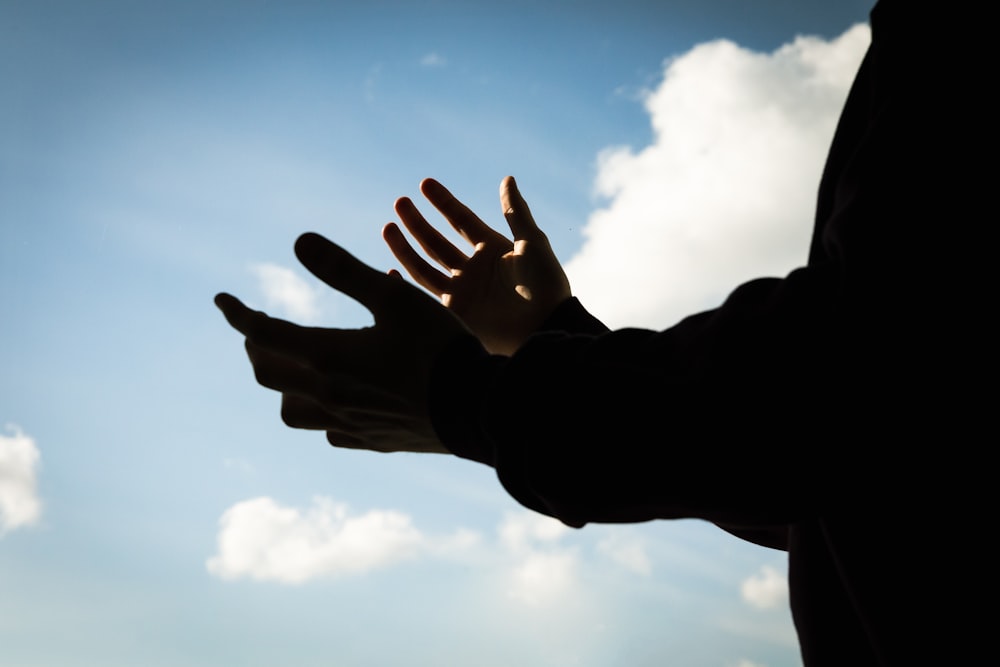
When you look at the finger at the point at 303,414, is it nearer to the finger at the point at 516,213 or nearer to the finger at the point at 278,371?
the finger at the point at 278,371

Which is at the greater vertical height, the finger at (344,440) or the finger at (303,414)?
the finger at (303,414)

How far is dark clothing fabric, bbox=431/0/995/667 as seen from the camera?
395mm

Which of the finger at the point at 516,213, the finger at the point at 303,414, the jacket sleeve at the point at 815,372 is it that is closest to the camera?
the jacket sleeve at the point at 815,372

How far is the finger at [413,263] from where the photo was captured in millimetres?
1045

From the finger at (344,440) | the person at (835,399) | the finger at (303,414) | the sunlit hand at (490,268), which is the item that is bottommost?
the person at (835,399)

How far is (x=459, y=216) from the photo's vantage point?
1.09 meters

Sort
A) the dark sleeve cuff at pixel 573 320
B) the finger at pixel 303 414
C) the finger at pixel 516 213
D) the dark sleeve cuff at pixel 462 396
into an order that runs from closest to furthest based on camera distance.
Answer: the dark sleeve cuff at pixel 462 396 → the finger at pixel 303 414 → the dark sleeve cuff at pixel 573 320 → the finger at pixel 516 213

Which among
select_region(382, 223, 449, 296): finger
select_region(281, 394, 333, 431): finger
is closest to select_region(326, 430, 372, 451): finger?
select_region(281, 394, 333, 431): finger

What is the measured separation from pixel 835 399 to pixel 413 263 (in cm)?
75

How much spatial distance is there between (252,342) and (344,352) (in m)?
0.10

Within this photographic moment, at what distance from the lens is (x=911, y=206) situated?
1.36ft

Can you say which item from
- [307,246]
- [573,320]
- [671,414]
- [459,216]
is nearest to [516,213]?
[459,216]

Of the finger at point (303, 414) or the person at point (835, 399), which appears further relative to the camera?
the finger at point (303, 414)

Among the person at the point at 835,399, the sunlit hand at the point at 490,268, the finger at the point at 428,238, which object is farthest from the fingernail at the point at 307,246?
the finger at the point at 428,238
